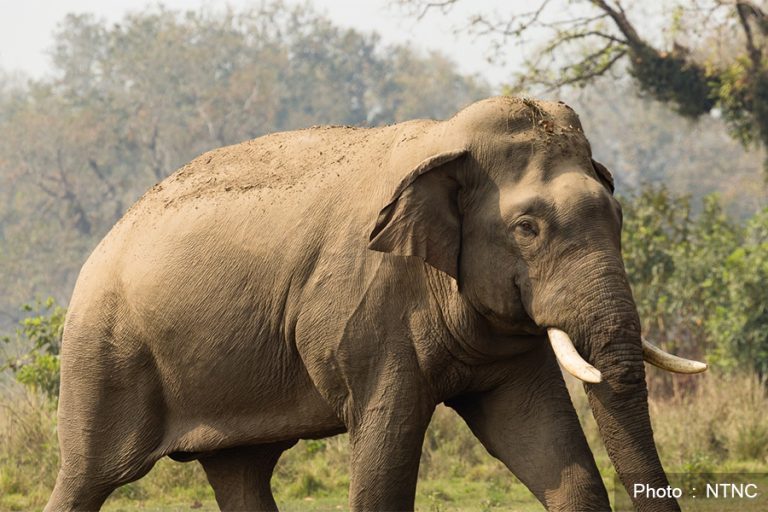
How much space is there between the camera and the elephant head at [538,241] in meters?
6.46

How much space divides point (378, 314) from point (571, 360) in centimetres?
115

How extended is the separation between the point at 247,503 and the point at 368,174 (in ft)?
7.72

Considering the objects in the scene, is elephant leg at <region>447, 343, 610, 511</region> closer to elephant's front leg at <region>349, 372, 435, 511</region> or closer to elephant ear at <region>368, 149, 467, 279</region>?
elephant's front leg at <region>349, 372, 435, 511</region>

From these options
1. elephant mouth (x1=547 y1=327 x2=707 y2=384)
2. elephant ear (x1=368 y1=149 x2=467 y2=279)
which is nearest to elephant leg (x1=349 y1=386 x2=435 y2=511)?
elephant ear (x1=368 y1=149 x2=467 y2=279)

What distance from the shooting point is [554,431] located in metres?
7.19

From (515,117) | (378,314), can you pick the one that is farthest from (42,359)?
(515,117)

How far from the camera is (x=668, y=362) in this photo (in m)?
6.75

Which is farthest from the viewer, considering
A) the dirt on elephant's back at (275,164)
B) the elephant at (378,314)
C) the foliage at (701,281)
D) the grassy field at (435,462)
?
the foliage at (701,281)

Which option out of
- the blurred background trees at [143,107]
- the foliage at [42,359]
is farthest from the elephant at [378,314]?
the blurred background trees at [143,107]

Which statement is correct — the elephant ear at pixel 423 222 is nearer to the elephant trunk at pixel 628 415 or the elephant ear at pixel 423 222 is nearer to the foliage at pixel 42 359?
the elephant trunk at pixel 628 415

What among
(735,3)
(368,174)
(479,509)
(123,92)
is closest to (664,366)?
(368,174)

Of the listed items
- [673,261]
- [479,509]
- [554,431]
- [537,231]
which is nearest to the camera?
[537,231]

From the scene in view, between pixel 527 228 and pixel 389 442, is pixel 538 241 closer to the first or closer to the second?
pixel 527 228

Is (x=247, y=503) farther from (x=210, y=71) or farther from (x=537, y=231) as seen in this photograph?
(x=210, y=71)
